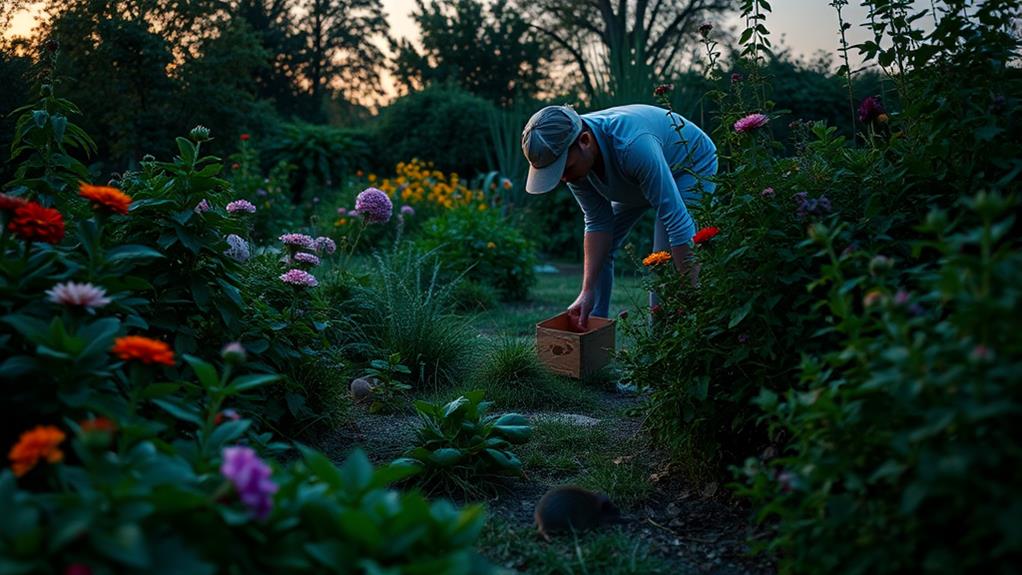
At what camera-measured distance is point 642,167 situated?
137 inches

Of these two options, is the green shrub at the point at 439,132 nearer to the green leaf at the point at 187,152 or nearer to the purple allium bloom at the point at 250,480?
the green leaf at the point at 187,152

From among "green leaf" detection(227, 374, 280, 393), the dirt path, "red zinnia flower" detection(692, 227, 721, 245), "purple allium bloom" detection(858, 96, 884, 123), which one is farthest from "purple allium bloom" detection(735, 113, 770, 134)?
"green leaf" detection(227, 374, 280, 393)

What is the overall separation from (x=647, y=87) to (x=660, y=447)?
653 cm

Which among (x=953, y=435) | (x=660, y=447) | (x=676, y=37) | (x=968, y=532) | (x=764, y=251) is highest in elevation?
(x=676, y=37)

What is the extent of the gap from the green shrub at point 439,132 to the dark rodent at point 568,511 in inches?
458

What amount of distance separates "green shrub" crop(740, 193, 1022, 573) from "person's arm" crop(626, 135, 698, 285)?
61.8 inches

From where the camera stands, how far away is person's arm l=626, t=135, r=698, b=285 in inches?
126

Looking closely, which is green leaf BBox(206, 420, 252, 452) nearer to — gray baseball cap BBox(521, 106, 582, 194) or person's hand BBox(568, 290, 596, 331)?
gray baseball cap BBox(521, 106, 582, 194)

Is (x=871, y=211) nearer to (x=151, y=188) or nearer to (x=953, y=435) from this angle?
(x=953, y=435)

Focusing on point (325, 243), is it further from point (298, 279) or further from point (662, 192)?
point (662, 192)

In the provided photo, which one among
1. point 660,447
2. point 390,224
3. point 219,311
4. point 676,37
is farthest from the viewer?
point 676,37

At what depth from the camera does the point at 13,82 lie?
3686 millimetres

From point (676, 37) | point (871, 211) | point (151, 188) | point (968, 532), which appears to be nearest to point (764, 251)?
point (871, 211)

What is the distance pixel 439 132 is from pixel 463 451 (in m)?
11.8
